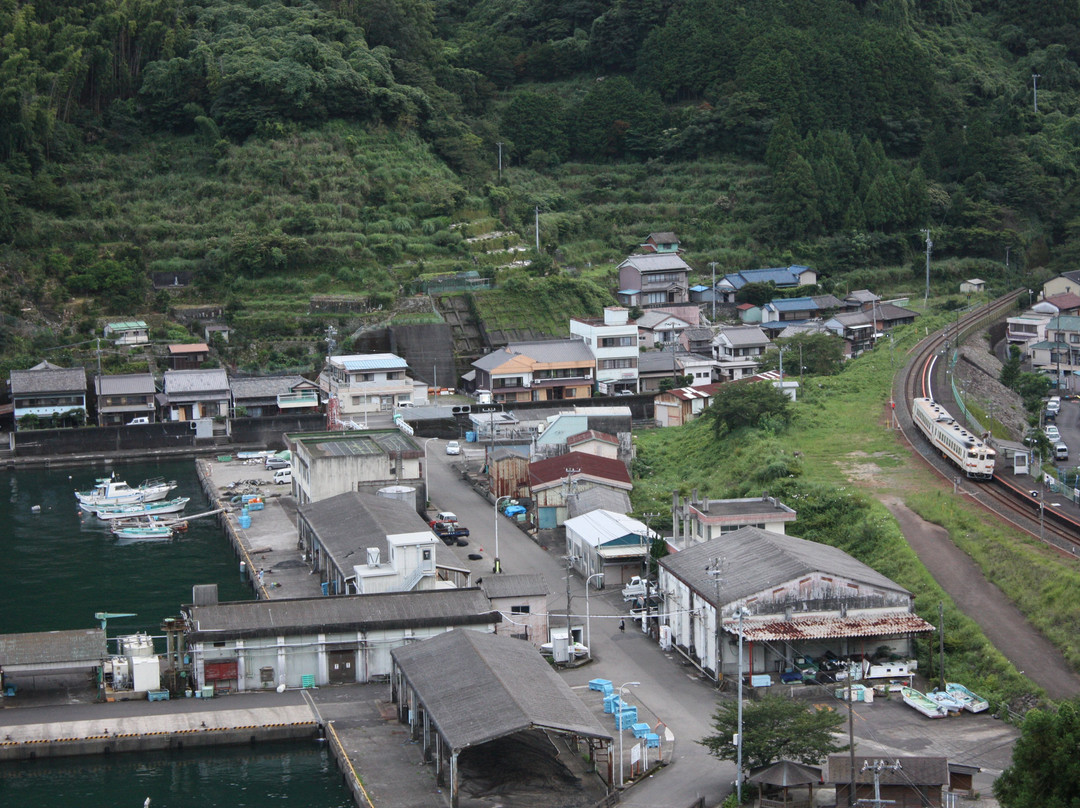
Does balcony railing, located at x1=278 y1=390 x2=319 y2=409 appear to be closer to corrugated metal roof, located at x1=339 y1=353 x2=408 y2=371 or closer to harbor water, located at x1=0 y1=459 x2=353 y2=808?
corrugated metal roof, located at x1=339 y1=353 x2=408 y2=371

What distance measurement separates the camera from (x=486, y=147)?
224 feet

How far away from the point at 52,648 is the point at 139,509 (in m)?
15.0

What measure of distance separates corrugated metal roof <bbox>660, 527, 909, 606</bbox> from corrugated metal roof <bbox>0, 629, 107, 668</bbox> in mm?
10483

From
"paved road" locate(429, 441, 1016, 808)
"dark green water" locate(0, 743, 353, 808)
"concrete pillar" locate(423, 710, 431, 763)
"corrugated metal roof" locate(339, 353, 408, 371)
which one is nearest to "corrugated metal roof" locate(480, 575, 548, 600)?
"paved road" locate(429, 441, 1016, 808)

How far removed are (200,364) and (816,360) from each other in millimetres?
22703

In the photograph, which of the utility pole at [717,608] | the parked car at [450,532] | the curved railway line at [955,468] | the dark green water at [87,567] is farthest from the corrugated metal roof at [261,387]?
the utility pole at [717,608]

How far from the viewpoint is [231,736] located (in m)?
21.9

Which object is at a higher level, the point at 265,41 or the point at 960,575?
the point at 265,41

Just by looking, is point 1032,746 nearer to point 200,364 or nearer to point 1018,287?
point 200,364

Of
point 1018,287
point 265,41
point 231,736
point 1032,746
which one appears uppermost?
point 265,41

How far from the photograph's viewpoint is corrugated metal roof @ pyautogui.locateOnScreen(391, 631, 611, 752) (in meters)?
19.0

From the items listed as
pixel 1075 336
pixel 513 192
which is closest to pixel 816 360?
pixel 1075 336

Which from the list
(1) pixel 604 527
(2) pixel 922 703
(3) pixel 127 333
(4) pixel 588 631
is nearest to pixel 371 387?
(3) pixel 127 333

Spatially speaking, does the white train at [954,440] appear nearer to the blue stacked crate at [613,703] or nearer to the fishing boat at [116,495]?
the blue stacked crate at [613,703]
